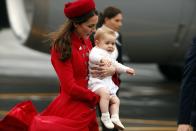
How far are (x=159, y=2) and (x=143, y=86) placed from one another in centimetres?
289

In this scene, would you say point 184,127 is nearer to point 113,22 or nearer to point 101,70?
point 101,70

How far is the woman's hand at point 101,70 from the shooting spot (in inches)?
249

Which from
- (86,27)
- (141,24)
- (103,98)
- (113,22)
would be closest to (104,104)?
(103,98)

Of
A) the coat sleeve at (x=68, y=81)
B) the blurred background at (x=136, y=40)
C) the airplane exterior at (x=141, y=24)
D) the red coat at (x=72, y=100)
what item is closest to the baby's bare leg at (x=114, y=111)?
the red coat at (x=72, y=100)

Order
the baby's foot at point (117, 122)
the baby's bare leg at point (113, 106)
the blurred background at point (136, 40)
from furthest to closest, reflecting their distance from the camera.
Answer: the blurred background at point (136, 40) → the baby's bare leg at point (113, 106) → the baby's foot at point (117, 122)

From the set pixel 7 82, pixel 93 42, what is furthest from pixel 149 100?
pixel 93 42

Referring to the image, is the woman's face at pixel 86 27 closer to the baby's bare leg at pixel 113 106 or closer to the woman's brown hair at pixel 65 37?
the woman's brown hair at pixel 65 37

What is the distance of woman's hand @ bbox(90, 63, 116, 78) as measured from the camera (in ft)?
20.7

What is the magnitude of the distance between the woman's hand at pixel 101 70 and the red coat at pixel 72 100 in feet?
0.41

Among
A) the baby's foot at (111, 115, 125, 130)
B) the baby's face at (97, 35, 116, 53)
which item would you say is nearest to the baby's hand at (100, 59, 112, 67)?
the baby's face at (97, 35, 116, 53)

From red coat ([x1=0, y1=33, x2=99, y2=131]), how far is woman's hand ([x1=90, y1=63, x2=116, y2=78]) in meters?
0.13

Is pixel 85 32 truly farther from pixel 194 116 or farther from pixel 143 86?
pixel 143 86

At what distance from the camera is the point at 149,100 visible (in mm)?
14656

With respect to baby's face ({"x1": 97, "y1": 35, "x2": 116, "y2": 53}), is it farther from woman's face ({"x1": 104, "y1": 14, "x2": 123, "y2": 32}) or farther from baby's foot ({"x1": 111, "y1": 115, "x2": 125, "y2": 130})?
woman's face ({"x1": 104, "y1": 14, "x2": 123, "y2": 32})
